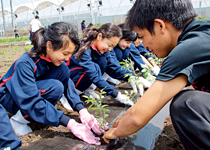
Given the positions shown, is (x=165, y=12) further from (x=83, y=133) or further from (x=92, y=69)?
(x=92, y=69)

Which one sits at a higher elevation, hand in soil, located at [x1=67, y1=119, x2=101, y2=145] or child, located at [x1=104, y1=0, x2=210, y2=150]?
child, located at [x1=104, y1=0, x2=210, y2=150]

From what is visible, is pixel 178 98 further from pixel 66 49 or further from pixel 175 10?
pixel 66 49

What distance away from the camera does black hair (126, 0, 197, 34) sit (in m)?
1.11

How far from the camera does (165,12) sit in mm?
1118

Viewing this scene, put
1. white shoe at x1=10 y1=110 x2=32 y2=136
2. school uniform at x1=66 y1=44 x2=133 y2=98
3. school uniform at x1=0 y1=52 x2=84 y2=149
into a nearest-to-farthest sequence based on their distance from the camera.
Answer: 1. school uniform at x1=0 y1=52 x2=84 y2=149
2. white shoe at x1=10 y1=110 x2=32 y2=136
3. school uniform at x1=66 y1=44 x2=133 y2=98

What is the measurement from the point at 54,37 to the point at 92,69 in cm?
81

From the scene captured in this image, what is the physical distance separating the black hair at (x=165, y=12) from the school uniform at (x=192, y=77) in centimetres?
10

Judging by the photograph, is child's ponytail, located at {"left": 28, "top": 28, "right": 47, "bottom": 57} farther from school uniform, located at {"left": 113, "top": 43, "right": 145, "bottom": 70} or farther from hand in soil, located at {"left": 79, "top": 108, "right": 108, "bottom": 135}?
school uniform, located at {"left": 113, "top": 43, "right": 145, "bottom": 70}

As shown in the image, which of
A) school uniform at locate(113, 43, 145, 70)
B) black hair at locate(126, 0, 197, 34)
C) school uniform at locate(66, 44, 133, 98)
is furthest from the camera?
school uniform at locate(113, 43, 145, 70)

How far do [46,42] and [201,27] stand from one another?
4.33ft

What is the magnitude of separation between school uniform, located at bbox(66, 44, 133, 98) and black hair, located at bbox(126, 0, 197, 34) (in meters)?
1.23

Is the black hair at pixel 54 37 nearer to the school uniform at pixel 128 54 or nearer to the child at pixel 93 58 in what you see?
the child at pixel 93 58

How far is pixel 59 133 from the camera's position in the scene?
1727 mm

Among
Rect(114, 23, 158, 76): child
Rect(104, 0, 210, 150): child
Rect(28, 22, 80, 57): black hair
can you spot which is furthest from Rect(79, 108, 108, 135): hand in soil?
Rect(114, 23, 158, 76): child
